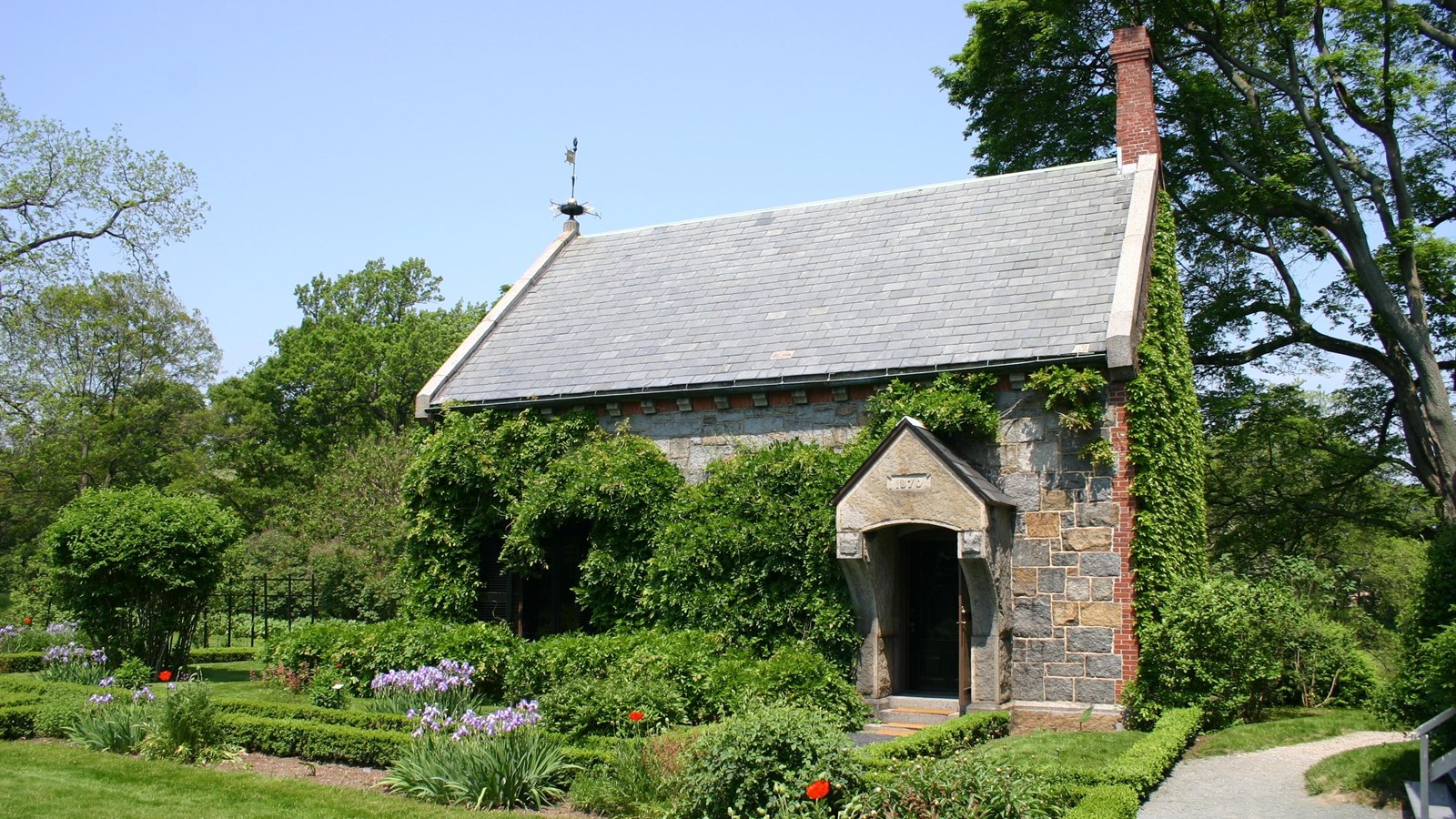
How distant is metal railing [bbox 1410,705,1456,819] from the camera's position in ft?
25.5

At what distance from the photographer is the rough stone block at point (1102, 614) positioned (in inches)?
515

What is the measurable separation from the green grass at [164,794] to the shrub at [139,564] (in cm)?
464

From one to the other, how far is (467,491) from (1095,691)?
10.0m

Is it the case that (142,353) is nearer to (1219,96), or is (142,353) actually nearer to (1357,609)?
(1219,96)

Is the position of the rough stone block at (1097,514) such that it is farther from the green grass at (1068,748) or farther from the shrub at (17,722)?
the shrub at (17,722)

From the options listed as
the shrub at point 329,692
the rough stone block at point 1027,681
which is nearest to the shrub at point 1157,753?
the rough stone block at point 1027,681

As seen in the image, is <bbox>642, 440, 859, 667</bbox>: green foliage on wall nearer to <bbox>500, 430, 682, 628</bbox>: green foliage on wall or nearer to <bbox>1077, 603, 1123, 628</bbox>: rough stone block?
<bbox>500, 430, 682, 628</bbox>: green foliage on wall

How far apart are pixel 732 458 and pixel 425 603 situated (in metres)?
5.96

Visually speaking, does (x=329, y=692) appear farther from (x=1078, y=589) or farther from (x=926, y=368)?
(x=1078, y=589)

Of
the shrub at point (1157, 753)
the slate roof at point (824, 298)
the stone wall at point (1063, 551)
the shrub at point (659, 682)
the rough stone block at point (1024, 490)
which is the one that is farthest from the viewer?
the slate roof at point (824, 298)

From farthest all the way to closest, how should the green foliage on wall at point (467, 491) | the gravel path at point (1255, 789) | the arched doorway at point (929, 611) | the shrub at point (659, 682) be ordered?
the green foliage on wall at point (467, 491) < the arched doorway at point (929, 611) < the shrub at point (659, 682) < the gravel path at point (1255, 789)

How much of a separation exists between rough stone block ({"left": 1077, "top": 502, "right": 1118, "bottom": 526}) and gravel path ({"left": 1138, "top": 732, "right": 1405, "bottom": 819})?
296 centimetres

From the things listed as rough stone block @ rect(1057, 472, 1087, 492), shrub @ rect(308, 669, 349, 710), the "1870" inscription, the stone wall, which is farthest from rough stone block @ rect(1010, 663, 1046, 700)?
shrub @ rect(308, 669, 349, 710)

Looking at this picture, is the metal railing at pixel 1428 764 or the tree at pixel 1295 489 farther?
the tree at pixel 1295 489
